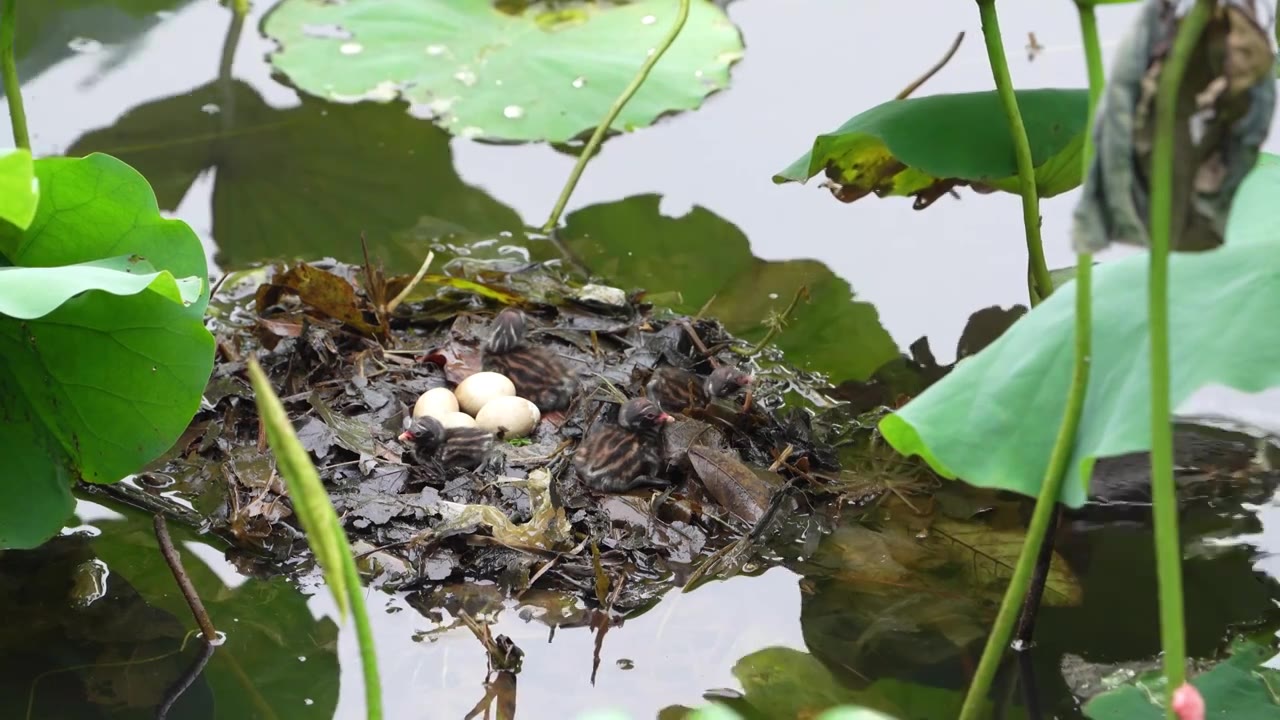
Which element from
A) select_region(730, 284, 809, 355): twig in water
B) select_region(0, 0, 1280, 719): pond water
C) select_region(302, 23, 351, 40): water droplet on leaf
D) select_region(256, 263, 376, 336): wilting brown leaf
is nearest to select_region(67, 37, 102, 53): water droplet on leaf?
select_region(0, 0, 1280, 719): pond water

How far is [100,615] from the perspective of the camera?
1.56 m

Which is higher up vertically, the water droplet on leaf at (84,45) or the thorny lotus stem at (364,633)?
the thorny lotus stem at (364,633)

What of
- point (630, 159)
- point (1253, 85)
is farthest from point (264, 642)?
point (630, 159)

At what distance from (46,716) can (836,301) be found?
54.4 inches

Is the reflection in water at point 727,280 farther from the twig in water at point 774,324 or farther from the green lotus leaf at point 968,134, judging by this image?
the green lotus leaf at point 968,134

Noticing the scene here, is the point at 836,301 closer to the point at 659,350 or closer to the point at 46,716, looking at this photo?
the point at 659,350

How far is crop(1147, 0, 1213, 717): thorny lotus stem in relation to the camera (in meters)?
0.75

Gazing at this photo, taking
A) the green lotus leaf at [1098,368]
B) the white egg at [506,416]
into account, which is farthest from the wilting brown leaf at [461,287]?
the green lotus leaf at [1098,368]

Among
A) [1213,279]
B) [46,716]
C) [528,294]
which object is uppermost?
[1213,279]

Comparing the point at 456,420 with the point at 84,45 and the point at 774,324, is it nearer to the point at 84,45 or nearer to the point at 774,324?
the point at 774,324

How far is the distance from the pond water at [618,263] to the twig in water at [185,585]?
1.2 inches

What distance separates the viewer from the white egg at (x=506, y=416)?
1.86 m

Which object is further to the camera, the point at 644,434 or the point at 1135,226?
the point at 644,434

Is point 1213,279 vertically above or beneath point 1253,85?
beneath
